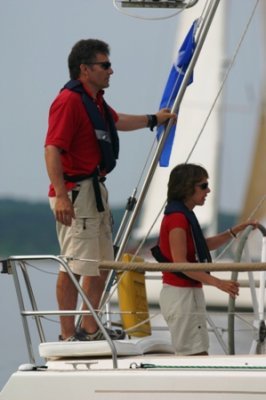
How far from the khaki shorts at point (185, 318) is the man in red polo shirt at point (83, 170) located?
1.28 ft

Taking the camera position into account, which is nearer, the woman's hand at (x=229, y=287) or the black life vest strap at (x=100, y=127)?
the woman's hand at (x=229, y=287)

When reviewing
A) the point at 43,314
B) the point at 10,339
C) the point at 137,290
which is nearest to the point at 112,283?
the point at 137,290

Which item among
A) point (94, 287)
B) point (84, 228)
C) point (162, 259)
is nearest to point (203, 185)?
point (162, 259)

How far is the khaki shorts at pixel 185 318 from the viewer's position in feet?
27.6

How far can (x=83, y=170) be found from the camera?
29.2 feet

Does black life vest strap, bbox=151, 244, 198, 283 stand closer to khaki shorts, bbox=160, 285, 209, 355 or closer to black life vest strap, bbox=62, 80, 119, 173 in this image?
khaki shorts, bbox=160, 285, 209, 355

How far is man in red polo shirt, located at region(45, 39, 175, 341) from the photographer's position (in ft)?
28.5

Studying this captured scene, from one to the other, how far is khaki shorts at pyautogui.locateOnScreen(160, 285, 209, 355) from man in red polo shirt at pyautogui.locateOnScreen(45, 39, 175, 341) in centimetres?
39

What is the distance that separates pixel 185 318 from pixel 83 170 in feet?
3.19

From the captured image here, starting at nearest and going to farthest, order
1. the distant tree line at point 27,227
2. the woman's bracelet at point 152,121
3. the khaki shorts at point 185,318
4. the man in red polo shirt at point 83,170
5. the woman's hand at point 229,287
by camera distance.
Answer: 1. the woman's hand at point 229,287
2. the khaki shorts at point 185,318
3. the man in red polo shirt at point 83,170
4. the woman's bracelet at point 152,121
5. the distant tree line at point 27,227

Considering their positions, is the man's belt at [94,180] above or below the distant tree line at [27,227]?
above
